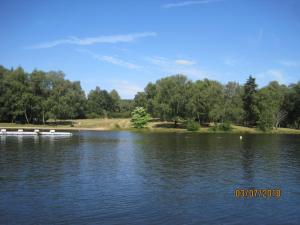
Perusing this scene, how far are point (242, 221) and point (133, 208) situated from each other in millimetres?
8635

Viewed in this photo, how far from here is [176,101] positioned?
155 m

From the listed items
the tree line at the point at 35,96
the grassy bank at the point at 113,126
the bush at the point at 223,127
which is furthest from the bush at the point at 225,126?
the tree line at the point at 35,96

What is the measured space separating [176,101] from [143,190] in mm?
120685

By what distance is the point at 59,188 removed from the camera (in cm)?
3597

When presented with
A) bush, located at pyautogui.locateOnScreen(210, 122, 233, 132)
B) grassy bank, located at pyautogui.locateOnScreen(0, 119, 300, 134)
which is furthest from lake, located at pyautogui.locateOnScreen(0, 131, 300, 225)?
grassy bank, located at pyautogui.locateOnScreen(0, 119, 300, 134)

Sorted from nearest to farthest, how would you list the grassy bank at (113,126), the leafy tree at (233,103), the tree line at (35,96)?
the tree line at (35,96)
the grassy bank at (113,126)
the leafy tree at (233,103)

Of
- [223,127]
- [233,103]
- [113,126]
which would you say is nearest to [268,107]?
[233,103]

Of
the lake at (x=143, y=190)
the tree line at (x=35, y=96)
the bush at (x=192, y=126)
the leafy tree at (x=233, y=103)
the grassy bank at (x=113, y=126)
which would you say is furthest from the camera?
the leafy tree at (x=233, y=103)

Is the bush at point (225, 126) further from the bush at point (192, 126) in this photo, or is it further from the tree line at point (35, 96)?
the tree line at point (35, 96)

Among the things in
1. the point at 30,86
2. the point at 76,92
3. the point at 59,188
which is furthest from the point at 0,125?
the point at 59,188
